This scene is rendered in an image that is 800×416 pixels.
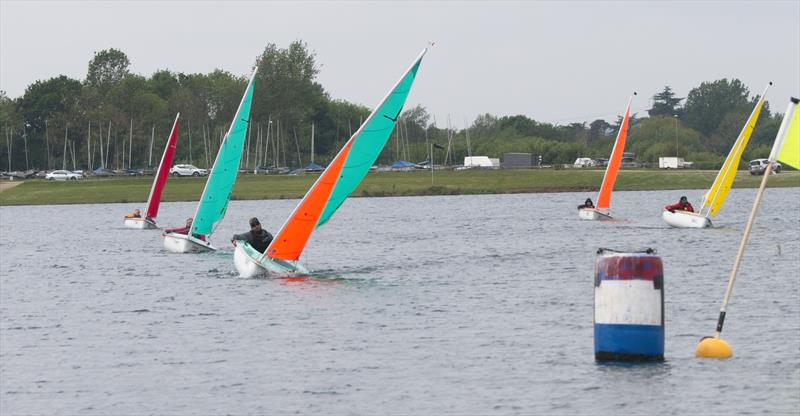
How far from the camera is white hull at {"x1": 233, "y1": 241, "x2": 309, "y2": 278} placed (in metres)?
43.9

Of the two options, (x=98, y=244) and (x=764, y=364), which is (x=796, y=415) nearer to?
(x=764, y=364)

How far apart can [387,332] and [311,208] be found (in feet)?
38.1

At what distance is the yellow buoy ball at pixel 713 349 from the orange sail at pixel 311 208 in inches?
709

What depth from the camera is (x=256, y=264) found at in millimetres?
44031

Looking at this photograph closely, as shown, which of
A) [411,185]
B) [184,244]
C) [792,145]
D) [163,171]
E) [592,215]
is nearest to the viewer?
[792,145]

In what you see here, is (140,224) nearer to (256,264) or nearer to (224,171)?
(224,171)

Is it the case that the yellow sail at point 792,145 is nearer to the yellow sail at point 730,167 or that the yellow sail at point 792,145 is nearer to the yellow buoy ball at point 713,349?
the yellow buoy ball at point 713,349

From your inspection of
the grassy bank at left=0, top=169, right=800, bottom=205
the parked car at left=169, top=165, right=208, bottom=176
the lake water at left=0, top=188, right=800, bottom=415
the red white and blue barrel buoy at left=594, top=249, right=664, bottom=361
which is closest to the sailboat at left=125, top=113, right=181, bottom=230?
the lake water at left=0, top=188, right=800, bottom=415

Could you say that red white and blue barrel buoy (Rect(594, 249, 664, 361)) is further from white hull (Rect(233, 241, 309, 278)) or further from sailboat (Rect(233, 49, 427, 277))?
white hull (Rect(233, 241, 309, 278))

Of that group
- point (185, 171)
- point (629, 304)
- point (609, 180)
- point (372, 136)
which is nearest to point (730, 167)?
point (609, 180)

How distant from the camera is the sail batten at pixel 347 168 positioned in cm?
4159

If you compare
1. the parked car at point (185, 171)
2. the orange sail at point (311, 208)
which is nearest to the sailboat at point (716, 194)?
the orange sail at point (311, 208)

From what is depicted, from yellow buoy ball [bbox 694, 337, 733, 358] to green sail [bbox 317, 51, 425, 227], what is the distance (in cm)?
1721

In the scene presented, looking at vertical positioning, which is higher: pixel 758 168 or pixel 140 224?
pixel 758 168
